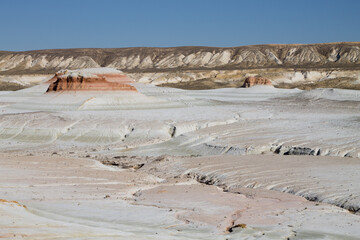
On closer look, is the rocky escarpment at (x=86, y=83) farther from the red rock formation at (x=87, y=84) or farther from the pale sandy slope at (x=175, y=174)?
the pale sandy slope at (x=175, y=174)

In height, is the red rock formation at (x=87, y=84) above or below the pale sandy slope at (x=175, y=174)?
above

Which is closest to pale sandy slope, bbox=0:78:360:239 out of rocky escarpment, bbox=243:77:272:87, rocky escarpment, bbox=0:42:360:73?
rocky escarpment, bbox=243:77:272:87

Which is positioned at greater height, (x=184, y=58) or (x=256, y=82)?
(x=184, y=58)

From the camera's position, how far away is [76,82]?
46.2 meters

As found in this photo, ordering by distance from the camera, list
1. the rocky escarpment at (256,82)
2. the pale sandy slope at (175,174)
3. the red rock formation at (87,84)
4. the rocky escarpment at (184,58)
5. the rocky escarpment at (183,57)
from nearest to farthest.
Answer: the pale sandy slope at (175,174) < the red rock formation at (87,84) < the rocky escarpment at (256,82) < the rocky escarpment at (184,58) < the rocky escarpment at (183,57)

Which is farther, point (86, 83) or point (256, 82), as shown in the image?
point (256, 82)

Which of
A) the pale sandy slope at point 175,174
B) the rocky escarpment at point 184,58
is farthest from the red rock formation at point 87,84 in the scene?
the rocky escarpment at point 184,58

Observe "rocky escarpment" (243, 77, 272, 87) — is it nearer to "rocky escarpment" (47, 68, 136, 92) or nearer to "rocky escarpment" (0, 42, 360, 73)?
"rocky escarpment" (47, 68, 136, 92)

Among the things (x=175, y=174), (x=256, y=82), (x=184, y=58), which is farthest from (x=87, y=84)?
(x=184, y=58)

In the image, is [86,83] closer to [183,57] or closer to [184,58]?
[184,58]

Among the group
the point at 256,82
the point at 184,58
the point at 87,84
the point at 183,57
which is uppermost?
the point at 183,57

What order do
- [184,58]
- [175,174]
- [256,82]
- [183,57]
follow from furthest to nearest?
[183,57], [184,58], [256,82], [175,174]

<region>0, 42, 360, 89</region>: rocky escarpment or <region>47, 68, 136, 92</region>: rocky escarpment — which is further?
<region>0, 42, 360, 89</region>: rocky escarpment

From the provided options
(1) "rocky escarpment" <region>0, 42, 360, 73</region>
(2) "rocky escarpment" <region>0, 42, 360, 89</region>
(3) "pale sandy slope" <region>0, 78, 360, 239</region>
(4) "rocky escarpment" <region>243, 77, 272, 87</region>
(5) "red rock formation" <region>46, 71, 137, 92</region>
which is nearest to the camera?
(3) "pale sandy slope" <region>0, 78, 360, 239</region>
